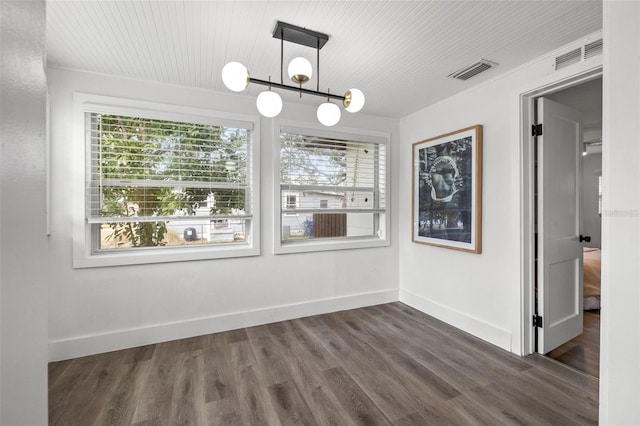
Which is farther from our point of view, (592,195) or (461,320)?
(592,195)

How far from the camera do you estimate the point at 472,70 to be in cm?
241

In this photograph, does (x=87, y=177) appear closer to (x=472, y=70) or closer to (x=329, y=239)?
(x=329, y=239)

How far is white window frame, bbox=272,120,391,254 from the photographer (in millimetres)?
3070

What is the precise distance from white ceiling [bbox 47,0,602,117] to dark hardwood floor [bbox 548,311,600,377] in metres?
2.41

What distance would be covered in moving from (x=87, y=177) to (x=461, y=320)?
3.70 metres

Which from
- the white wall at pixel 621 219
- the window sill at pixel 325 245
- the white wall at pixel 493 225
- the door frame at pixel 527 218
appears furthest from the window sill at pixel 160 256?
the white wall at pixel 621 219

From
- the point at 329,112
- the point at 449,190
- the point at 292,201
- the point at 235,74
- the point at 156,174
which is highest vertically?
the point at 235,74

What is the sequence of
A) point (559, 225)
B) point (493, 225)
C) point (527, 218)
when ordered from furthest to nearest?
point (493, 225) < point (559, 225) < point (527, 218)

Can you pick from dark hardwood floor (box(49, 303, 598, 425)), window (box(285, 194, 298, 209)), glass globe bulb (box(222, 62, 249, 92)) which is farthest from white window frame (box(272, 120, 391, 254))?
glass globe bulb (box(222, 62, 249, 92))

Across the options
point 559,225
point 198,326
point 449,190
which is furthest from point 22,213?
point 559,225

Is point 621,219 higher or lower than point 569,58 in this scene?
lower

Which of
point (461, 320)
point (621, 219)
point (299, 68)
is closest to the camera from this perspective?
point (621, 219)

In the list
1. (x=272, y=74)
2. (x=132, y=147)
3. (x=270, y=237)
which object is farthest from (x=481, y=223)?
(x=132, y=147)

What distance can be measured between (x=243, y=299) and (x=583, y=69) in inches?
132
